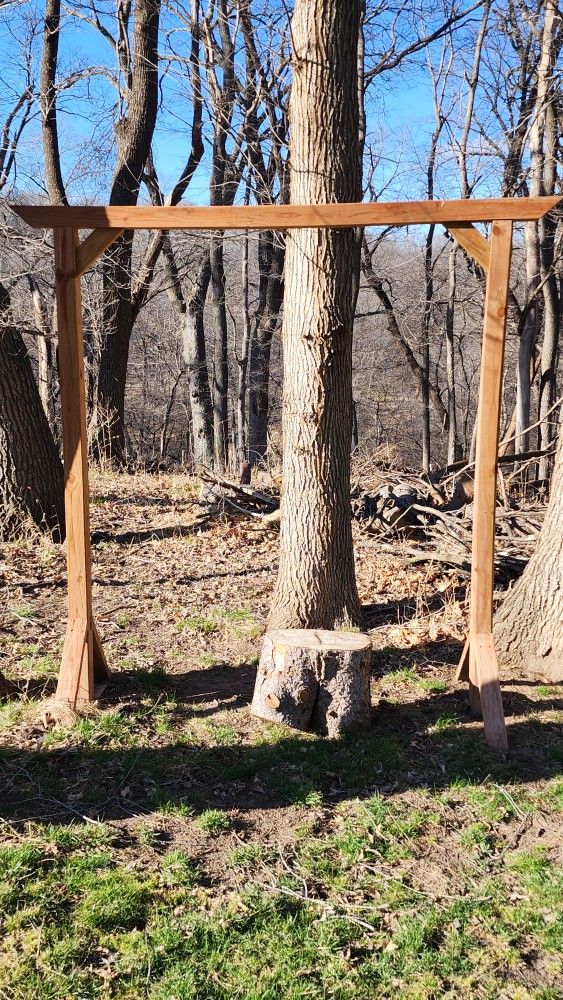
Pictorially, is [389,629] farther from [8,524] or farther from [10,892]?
[8,524]

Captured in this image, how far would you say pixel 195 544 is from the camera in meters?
7.56

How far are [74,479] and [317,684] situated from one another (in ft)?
6.22

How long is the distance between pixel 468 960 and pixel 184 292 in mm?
15355

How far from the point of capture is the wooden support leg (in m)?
4.18

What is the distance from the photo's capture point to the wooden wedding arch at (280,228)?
13.3ft

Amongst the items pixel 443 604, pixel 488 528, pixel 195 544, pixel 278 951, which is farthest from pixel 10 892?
pixel 195 544

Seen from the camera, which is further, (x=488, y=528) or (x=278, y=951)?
(x=488, y=528)

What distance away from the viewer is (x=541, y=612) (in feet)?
16.1

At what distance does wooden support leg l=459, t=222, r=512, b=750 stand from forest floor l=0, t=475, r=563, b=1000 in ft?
0.75

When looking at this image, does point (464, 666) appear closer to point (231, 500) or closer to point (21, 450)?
point (231, 500)

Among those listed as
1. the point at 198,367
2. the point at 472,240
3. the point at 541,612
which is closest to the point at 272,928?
the point at 541,612

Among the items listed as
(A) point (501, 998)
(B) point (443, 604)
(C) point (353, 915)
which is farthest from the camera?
(B) point (443, 604)

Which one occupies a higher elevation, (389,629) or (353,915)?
(389,629)

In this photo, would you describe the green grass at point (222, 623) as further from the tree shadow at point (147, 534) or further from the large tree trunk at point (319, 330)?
the tree shadow at point (147, 534)
